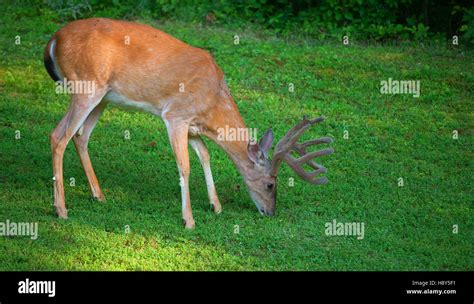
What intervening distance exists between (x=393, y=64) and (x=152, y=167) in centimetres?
452

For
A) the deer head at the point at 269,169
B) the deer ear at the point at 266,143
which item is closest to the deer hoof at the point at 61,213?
the deer head at the point at 269,169

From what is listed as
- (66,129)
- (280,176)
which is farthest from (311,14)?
(66,129)

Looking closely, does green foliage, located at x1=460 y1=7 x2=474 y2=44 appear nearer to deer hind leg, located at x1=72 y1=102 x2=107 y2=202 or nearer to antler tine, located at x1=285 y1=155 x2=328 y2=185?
antler tine, located at x1=285 y1=155 x2=328 y2=185

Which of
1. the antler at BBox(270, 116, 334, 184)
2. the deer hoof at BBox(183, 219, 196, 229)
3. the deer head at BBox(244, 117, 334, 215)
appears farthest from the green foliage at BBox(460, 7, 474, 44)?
the deer hoof at BBox(183, 219, 196, 229)

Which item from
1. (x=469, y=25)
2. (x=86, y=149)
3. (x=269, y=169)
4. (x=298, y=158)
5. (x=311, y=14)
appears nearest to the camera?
(x=298, y=158)

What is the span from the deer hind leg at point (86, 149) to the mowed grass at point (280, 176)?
132 millimetres

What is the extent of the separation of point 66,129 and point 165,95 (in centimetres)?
99

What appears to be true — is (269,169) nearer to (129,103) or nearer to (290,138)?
(290,138)

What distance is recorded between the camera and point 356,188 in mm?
10258

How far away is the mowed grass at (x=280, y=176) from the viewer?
27.8 ft

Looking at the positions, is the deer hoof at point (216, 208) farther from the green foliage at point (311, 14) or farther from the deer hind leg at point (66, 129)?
the green foliage at point (311, 14)

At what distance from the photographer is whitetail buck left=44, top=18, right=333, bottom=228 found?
923cm

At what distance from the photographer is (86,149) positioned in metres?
9.85

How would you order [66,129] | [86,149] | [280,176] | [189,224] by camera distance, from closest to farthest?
[189,224], [66,129], [86,149], [280,176]
